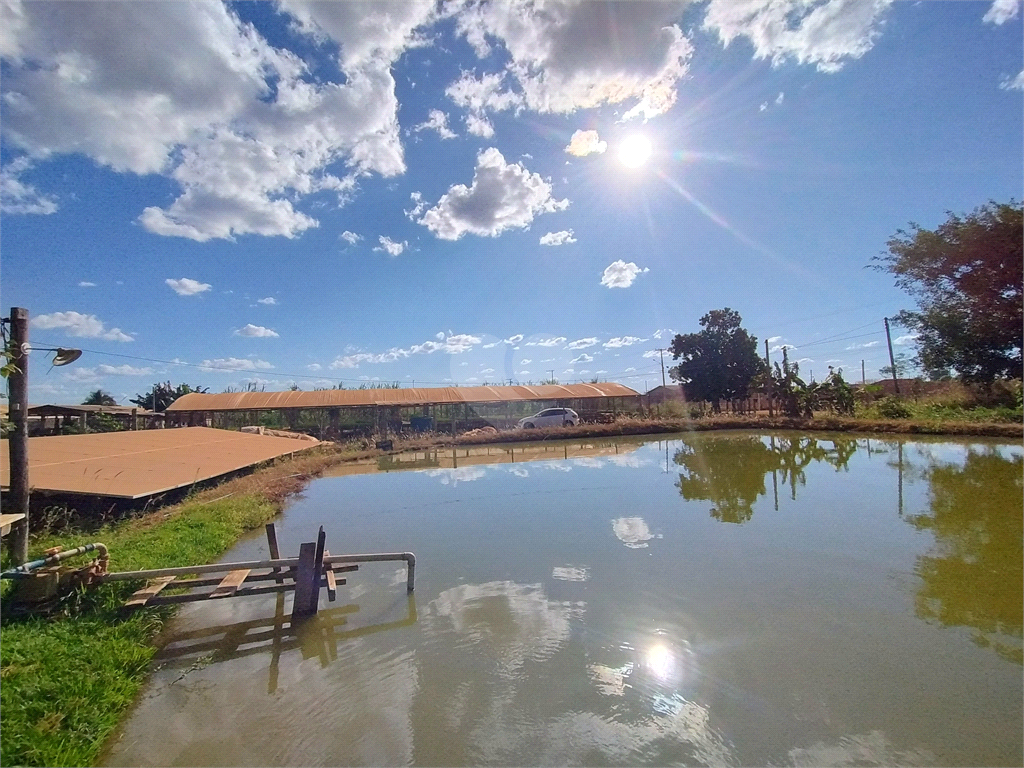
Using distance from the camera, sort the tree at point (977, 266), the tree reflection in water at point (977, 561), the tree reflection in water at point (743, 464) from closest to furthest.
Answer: the tree reflection in water at point (977, 561), the tree at point (977, 266), the tree reflection in water at point (743, 464)

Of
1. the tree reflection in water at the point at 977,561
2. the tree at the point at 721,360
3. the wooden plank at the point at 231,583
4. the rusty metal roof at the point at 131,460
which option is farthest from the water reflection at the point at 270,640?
the tree at the point at 721,360

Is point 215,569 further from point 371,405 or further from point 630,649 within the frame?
point 371,405

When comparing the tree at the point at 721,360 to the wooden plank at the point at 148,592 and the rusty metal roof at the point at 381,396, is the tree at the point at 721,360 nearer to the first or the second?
the rusty metal roof at the point at 381,396

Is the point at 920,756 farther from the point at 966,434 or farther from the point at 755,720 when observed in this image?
the point at 966,434

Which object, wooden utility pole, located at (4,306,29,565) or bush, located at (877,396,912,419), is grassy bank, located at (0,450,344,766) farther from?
bush, located at (877,396,912,419)

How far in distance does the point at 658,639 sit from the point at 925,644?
2.02 meters

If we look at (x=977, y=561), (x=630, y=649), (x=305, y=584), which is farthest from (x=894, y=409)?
(x=305, y=584)

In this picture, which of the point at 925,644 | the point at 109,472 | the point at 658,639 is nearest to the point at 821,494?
the point at 925,644

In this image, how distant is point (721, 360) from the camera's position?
97.3 ft

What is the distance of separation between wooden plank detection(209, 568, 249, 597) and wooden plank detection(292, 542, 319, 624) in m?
0.49

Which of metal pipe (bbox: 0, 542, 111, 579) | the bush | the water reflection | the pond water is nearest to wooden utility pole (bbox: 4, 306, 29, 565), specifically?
metal pipe (bbox: 0, 542, 111, 579)

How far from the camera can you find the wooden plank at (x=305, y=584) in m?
4.98

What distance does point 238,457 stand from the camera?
13.5 meters

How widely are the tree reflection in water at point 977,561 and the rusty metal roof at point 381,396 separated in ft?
67.7
